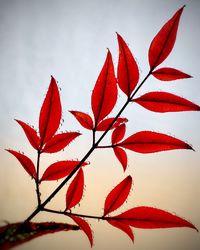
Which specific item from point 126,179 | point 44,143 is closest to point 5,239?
point 44,143

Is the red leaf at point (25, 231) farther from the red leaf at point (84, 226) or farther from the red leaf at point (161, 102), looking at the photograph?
the red leaf at point (161, 102)

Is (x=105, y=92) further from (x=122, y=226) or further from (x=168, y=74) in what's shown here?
(x=122, y=226)

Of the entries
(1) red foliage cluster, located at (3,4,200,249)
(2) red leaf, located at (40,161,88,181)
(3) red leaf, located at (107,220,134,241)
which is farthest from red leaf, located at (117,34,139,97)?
(3) red leaf, located at (107,220,134,241)

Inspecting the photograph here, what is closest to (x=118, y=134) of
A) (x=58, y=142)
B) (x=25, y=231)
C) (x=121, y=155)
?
(x=121, y=155)

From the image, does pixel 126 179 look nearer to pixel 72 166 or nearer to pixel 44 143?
pixel 72 166

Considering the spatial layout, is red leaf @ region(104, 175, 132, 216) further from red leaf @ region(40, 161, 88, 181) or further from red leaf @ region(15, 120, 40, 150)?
red leaf @ region(15, 120, 40, 150)

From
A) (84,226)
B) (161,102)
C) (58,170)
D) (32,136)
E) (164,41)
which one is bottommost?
(84,226)

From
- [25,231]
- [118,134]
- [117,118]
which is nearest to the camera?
[25,231]
